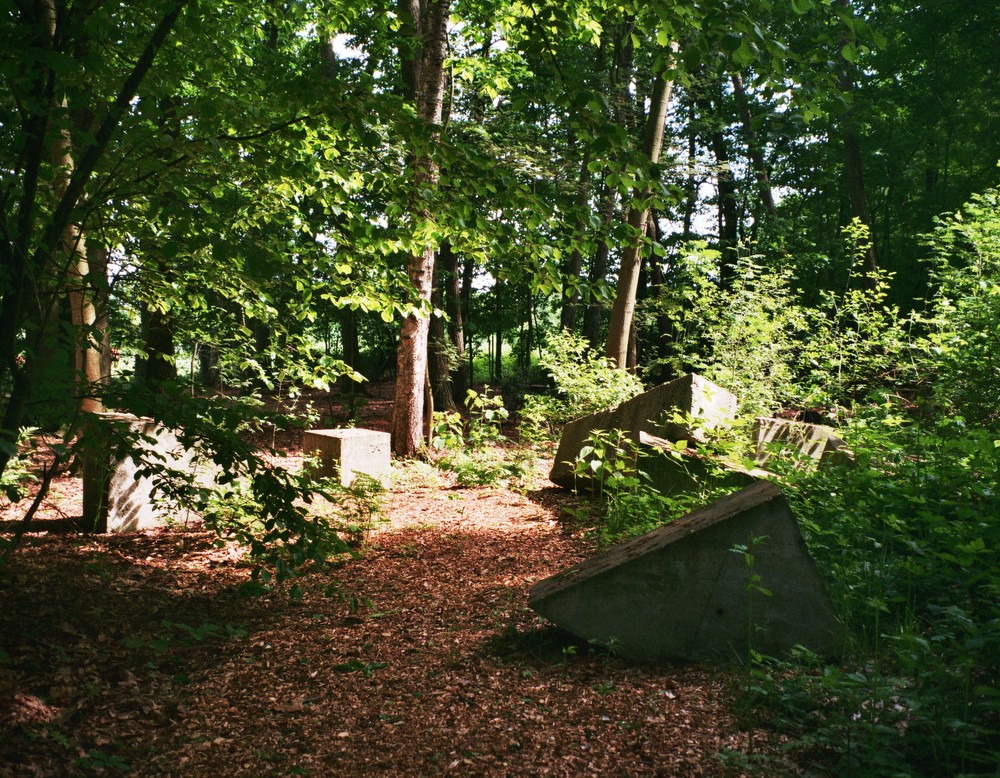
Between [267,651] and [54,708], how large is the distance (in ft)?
3.48

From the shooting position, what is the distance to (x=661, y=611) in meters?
3.46

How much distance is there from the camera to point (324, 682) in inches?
→ 136

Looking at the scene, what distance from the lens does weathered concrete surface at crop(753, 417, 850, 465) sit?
543cm

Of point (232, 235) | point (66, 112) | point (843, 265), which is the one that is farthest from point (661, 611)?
point (843, 265)

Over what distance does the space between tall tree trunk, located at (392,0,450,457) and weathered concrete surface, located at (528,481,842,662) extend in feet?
18.3

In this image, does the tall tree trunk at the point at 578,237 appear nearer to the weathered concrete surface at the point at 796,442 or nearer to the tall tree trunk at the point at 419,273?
the tall tree trunk at the point at 419,273

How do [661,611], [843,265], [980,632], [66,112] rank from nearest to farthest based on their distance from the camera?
[980,632] → [66,112] → [661,611] → [843,265]

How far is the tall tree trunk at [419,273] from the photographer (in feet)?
29.3

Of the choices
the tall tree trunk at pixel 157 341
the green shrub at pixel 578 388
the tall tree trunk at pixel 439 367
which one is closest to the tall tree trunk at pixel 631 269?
the green shrub at pixel 578 388

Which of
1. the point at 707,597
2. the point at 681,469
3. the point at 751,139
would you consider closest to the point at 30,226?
the point at 707,597

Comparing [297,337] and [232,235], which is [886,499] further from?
[297,337]

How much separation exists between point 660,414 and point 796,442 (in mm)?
1328

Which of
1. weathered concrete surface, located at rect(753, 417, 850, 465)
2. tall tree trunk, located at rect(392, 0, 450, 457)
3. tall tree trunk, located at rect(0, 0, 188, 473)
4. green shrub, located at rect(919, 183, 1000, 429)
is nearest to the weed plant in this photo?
tall tree trunk, located at rect(392, 0, 450, 457)

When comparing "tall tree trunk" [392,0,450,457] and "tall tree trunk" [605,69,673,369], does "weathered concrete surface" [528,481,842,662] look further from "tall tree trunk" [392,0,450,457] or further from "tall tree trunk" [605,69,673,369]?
"tall tree trunk" [605,69,673,369]
